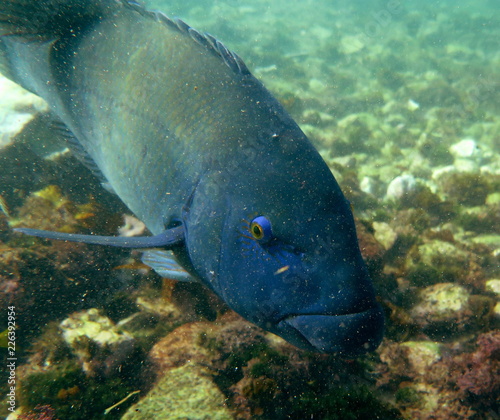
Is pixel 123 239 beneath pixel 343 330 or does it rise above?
above

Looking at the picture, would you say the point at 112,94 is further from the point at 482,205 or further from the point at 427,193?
the point at 482,205

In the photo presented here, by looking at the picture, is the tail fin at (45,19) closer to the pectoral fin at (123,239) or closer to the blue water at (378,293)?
the blue water at (378,293)

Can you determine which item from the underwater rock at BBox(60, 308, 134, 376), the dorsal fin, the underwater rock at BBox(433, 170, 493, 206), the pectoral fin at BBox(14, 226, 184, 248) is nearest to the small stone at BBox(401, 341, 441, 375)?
the pectoral fin at BBox(14, 226, 184, 248)

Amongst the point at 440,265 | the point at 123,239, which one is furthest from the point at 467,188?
the point at 123,239

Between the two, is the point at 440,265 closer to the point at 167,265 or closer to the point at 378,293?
the point at 378,293

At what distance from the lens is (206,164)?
7.02 feet

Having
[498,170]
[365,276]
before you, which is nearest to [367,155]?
[498,170]

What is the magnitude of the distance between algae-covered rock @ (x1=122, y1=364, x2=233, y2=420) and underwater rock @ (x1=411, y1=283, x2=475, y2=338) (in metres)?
2.41

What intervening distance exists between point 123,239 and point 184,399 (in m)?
1.41

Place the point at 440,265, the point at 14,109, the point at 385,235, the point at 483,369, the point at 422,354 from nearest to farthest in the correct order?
the point at 483,369 < the point at 422,354 < the point at 440,265 < the point at 385,235 < the point at 14,109

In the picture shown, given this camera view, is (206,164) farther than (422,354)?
No

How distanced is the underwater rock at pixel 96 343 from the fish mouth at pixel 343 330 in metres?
2.20

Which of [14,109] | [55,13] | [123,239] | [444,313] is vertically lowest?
[444,313]

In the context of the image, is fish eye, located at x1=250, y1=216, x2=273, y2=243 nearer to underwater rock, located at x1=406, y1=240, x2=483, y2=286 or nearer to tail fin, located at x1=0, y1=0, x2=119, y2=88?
tail fin, located at x1=0, y1=0, x2=119, y2=88
